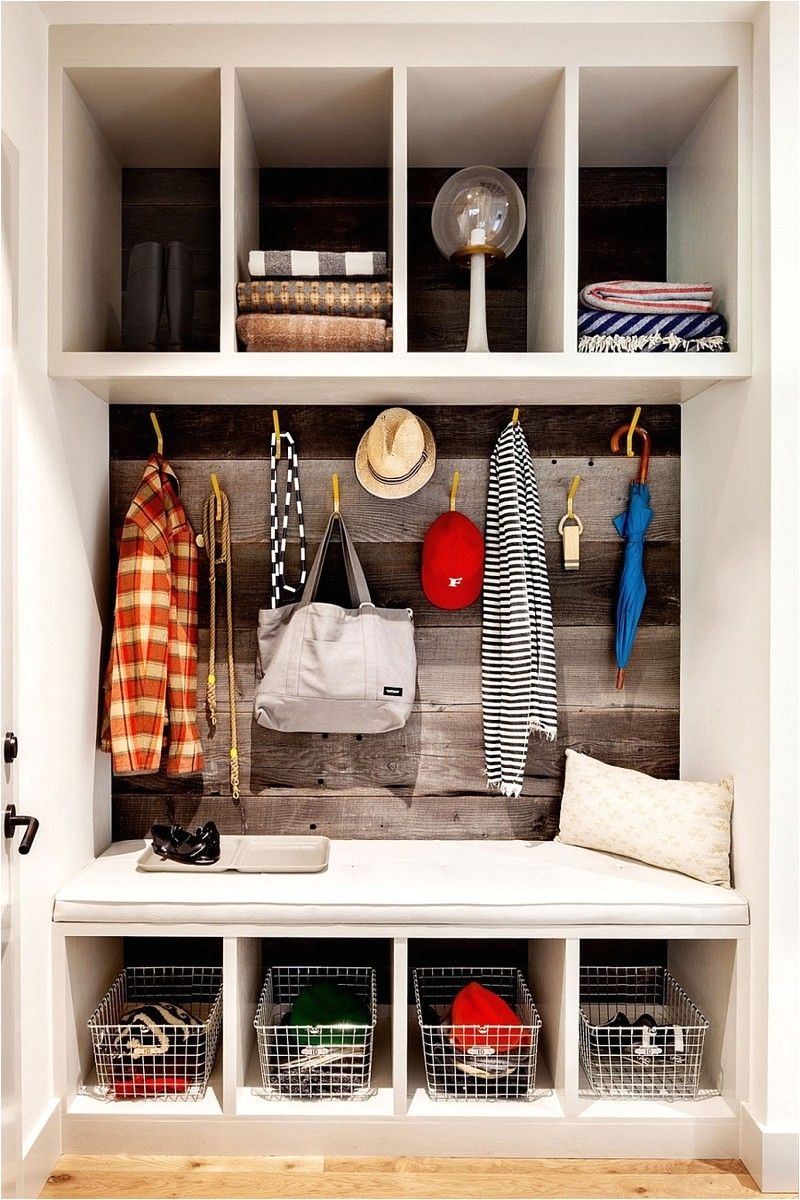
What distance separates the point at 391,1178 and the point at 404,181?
2.21m

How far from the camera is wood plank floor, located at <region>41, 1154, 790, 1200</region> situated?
203cm

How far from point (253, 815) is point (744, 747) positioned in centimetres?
130

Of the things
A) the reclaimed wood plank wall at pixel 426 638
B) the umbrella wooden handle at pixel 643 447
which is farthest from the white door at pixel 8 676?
the umbrella wooden handle at pixel 643 447

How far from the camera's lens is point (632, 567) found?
8.32 feet

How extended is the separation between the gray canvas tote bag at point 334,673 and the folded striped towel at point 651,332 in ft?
2.79

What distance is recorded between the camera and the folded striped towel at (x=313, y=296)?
2.16m

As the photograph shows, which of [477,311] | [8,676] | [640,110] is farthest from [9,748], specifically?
[640,110]

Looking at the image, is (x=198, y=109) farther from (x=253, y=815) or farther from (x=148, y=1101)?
(x=148, y=1101)

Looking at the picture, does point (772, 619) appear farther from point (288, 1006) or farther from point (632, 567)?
point (288, 1006)

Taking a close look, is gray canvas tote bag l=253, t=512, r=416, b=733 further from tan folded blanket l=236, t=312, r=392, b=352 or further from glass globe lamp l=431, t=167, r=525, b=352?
glass globe lamp l=431, t=167, r=525, b=352

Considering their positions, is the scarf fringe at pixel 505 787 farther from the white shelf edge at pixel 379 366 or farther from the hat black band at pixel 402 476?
the white shelf edge at pixel 379 366

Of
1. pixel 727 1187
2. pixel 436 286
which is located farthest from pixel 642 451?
pixel 727 1187

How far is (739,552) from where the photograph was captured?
86.5 inches

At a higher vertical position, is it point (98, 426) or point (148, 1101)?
point (98, 426)
